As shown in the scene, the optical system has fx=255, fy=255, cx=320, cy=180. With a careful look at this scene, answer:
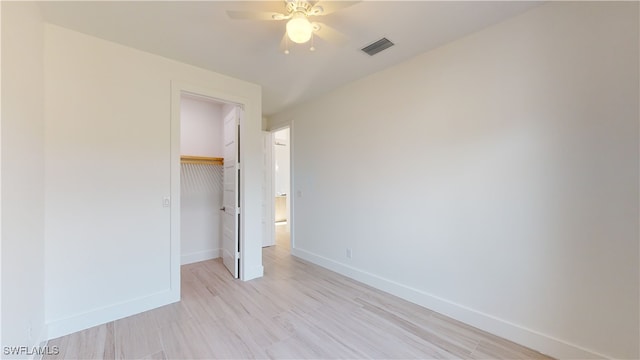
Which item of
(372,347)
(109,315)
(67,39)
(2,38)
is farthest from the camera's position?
→ (109,315)

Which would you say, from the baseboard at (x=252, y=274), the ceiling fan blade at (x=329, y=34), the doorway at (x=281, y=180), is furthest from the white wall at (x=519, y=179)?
the doorway at (x=281, y=180)

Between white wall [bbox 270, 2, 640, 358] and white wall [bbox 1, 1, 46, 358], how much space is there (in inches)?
115

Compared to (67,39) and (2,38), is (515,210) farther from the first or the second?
(67,39)

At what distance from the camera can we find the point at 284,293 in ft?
9.58

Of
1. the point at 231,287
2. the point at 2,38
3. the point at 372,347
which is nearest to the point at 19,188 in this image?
the point at 2,38

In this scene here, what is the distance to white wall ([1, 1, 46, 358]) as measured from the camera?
57.9 inches

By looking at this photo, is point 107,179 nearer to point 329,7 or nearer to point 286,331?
point 286,331

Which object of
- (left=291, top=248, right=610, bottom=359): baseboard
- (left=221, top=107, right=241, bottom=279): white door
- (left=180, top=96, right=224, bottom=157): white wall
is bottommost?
(left=291, top=248, right=610, bottom=359): baseboard

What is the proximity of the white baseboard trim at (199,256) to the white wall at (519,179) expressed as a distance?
252 cm

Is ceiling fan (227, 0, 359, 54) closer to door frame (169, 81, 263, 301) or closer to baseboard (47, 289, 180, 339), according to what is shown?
door frame (169, 81, 263, 301)

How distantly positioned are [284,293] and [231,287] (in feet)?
2.19

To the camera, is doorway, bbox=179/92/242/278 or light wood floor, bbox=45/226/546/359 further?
doorway, bbox=179/92/242/278

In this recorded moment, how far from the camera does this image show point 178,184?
8.86 feet

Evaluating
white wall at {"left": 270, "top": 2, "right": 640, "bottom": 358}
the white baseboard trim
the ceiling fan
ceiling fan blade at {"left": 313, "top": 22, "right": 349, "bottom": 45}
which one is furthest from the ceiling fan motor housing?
the white baseboard trim
